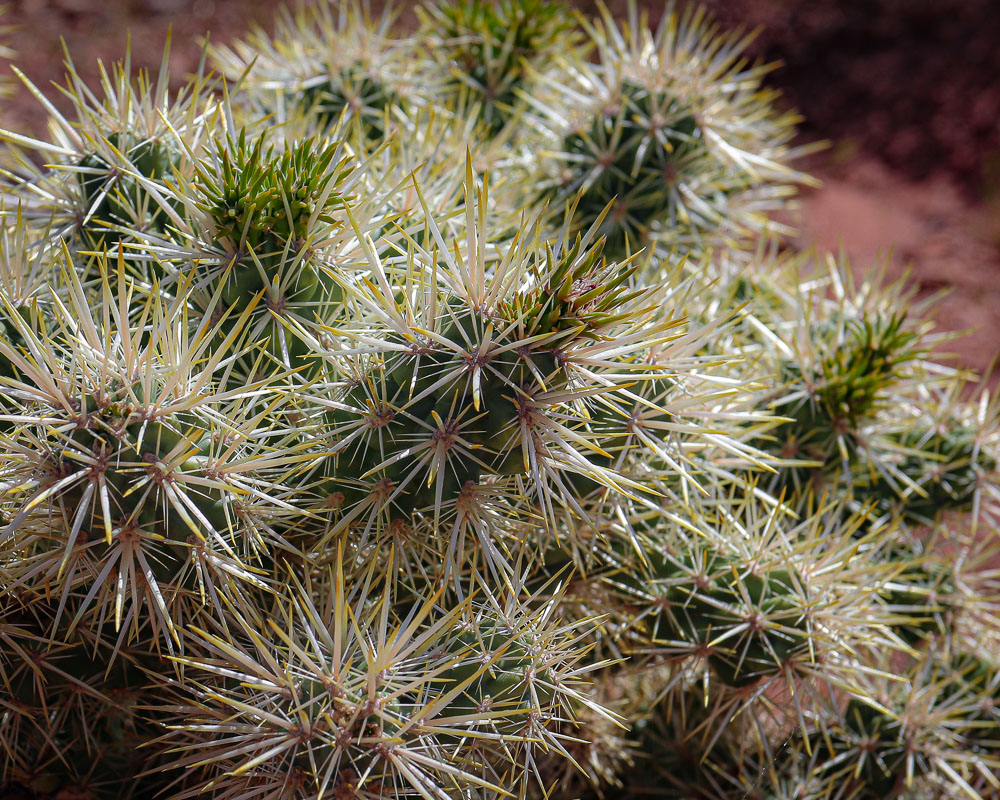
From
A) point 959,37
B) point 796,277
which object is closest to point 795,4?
point 959,37

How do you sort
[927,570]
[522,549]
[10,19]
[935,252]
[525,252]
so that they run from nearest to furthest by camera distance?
1. [525,252]
2. [522,549]
3. [927,570]
4. [10,19]
5. [935,252]

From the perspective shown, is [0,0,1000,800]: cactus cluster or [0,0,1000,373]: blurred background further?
[0,0,1000,373]: blurred background

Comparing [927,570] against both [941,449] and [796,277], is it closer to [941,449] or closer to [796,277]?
→ [941,449]

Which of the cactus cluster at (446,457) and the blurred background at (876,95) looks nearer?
the cactus cluster at (446,457)

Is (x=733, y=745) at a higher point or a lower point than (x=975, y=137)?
lower
